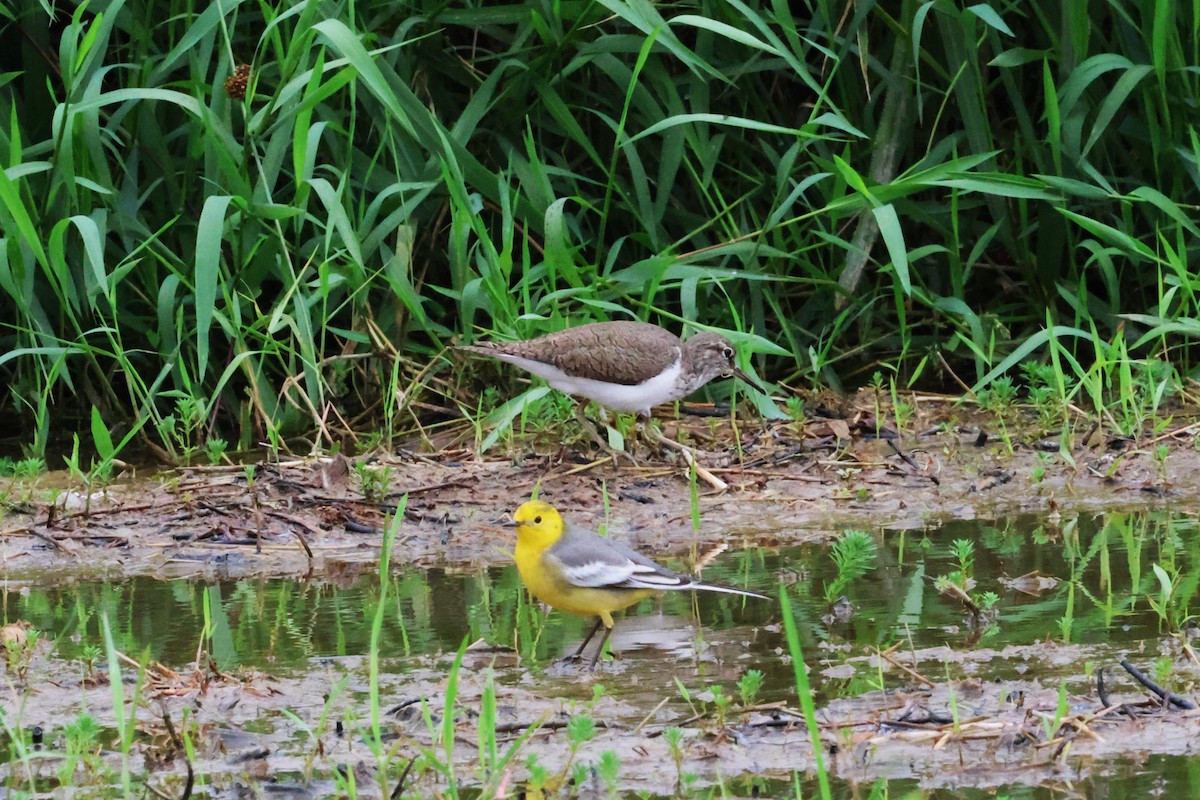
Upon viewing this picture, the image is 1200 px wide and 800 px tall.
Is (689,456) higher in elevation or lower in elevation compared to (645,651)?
higher

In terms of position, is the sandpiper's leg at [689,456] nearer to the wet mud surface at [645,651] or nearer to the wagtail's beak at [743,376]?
the wet mud surface at [645,651]

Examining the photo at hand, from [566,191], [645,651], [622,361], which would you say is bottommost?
[645,651]

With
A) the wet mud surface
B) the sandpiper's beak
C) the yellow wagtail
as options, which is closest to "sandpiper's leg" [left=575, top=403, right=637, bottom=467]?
the wet mud surface

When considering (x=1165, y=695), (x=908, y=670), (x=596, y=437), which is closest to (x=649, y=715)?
(x=908, y=670)

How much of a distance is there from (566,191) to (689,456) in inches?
75.3

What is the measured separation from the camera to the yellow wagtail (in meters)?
5.50

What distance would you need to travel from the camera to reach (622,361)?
25.4 ft

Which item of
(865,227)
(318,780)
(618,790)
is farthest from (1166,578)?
(865,227)

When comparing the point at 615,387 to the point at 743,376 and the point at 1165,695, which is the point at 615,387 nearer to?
the point at 743,376

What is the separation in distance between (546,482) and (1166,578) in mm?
3180

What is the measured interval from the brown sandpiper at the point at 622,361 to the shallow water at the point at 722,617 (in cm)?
129

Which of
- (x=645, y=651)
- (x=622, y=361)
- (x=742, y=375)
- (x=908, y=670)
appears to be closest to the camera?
(x=908, y=670)

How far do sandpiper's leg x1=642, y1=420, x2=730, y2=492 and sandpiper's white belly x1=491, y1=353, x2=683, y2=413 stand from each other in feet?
0.40

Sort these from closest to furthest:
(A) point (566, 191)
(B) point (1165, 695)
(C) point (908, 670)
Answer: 1. (B) point (1165, 695)
2. (C) point (908, 670)
3. (A) point (566, 191)
